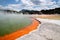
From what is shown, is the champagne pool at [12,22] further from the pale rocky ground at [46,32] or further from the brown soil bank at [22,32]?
the pale rocky ground at [46,32]

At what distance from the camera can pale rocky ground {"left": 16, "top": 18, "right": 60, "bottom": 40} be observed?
5.74 ft

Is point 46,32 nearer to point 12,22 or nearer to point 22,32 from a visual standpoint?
point 22,32

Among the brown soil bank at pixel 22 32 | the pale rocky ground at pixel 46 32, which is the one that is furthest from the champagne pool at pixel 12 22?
the pale rocky ground at pixel 46 32

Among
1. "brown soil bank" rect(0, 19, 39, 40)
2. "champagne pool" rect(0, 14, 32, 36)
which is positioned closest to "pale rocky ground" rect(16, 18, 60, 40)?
"brown soil bank" rect(0, 19, 39, 40)

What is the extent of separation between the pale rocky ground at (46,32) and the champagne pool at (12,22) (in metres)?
0.16

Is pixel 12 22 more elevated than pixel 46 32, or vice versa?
pixel 12 22

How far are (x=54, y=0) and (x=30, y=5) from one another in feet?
1.25

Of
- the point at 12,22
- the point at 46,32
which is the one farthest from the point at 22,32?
the point at 46,32

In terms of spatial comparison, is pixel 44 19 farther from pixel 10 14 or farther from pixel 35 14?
pixel 10 14

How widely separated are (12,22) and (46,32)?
1.64 feet

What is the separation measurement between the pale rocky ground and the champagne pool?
6.4 inches

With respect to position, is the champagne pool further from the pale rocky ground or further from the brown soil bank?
the pale rocky ground

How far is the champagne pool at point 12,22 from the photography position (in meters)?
1.73

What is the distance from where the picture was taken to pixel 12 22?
5.93 ft
